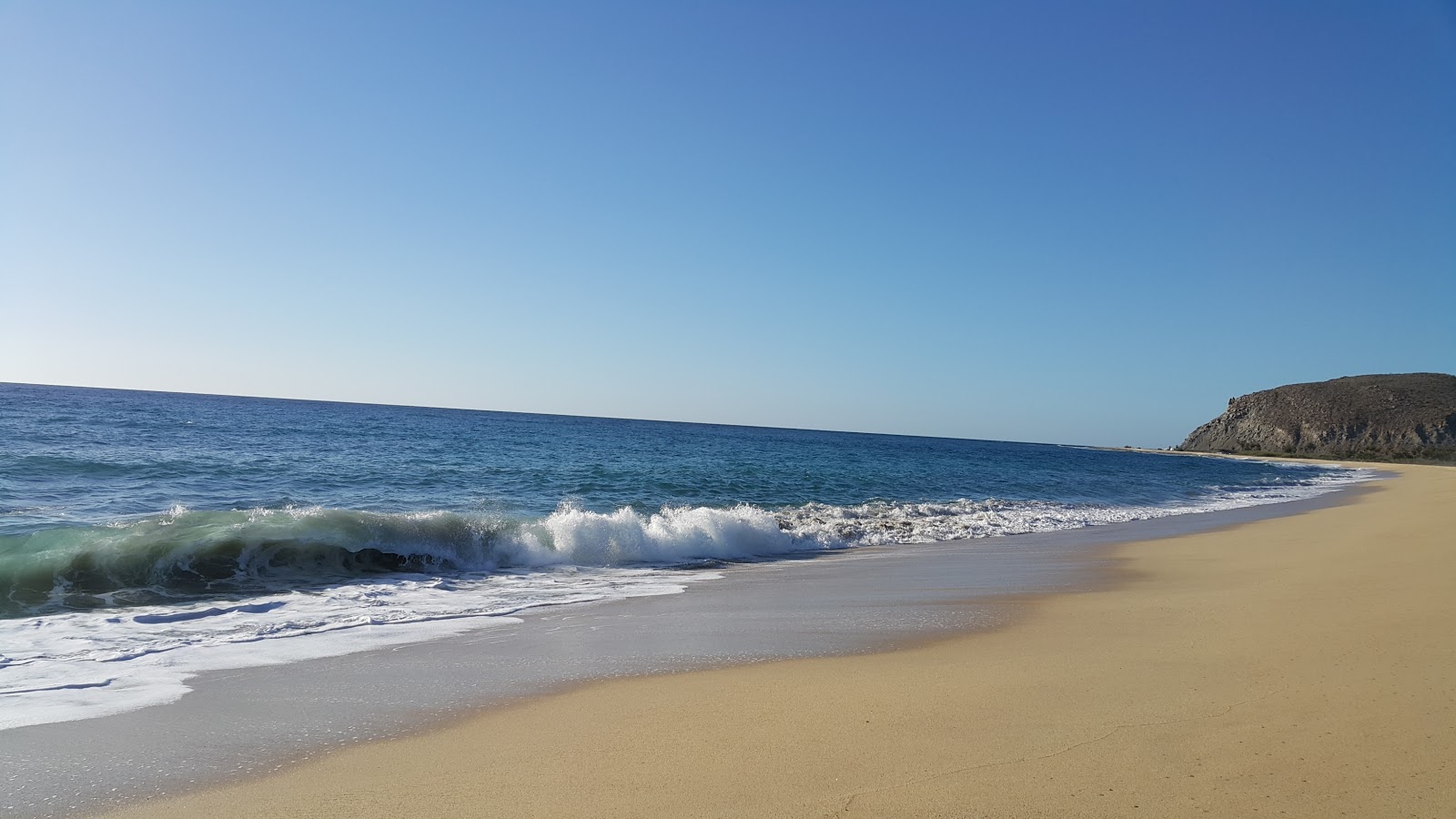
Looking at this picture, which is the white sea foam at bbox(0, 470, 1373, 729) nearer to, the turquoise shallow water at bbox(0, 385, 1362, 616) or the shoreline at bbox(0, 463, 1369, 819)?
the turquoise shallow water at bbox(0, 385, 1362, 616)

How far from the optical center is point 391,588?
9.03m

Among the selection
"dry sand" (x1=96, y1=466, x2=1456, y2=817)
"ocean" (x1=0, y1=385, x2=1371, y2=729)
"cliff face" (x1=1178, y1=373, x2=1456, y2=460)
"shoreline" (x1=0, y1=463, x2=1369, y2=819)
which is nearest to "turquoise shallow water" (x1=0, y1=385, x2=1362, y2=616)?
"ocean" (x1=0, y1=385, x2=1371, y2=729)

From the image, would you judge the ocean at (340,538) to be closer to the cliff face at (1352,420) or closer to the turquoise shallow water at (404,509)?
the turquoise shallow water at (404,509)

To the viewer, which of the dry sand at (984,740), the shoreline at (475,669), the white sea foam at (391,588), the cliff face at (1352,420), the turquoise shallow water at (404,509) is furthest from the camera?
the cliff face at (1352,420)

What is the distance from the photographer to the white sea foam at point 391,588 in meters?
5.48

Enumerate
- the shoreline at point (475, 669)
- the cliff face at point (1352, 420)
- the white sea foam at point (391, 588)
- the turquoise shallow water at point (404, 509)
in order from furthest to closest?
the cliff face at point (1352, 420) < the turquoise shallow water at point (404, 509) < the white sea foam at point (391, 588) < the shoreline at point (475, 669)

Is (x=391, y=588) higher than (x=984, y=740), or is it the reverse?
(x=984, y=740)

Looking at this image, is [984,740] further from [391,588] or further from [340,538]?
[340,538]

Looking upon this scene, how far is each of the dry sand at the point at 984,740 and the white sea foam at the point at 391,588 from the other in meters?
2.60

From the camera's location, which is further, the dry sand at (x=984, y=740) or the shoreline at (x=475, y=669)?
the shoreline at (x=475, y=669)

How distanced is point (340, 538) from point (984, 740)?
968 centimetres

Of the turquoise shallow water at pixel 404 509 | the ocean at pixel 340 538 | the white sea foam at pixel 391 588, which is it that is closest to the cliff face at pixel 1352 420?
the turquoise shallow water at pixel 404 509

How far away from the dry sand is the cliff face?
9349 centimetres

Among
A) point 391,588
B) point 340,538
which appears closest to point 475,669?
point 391,588
